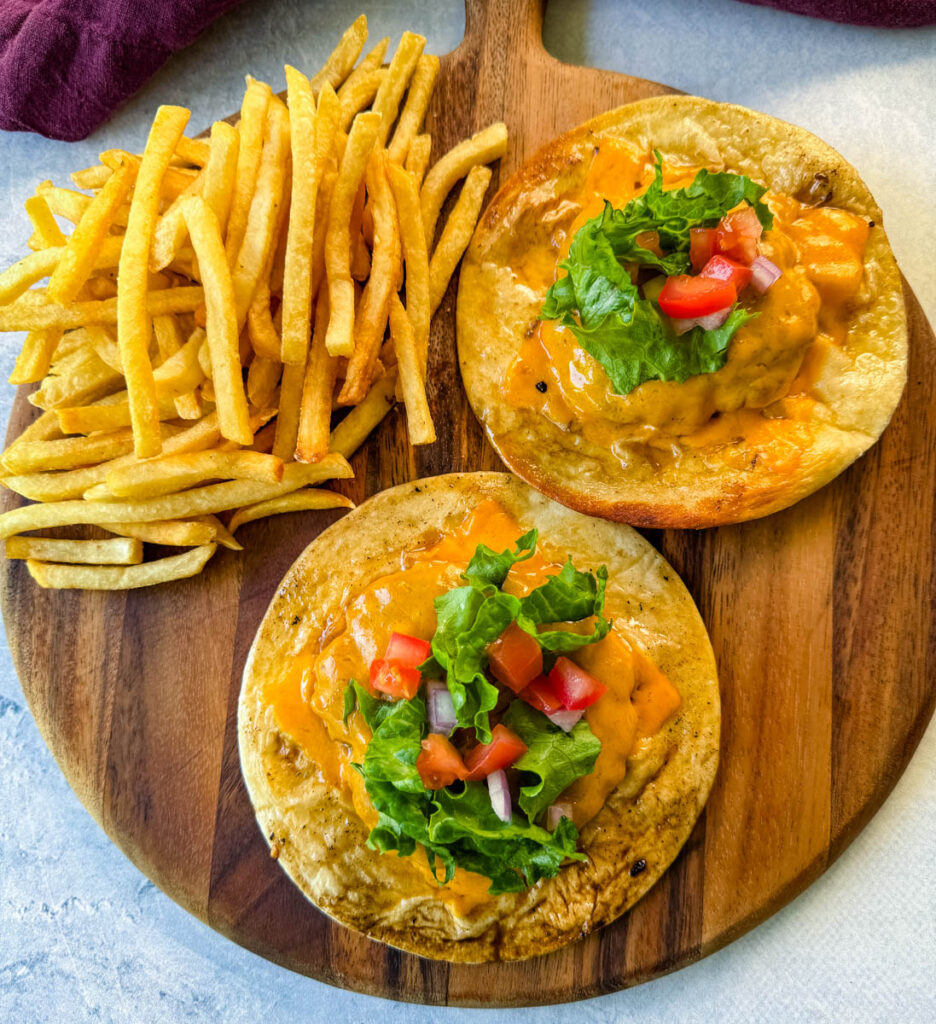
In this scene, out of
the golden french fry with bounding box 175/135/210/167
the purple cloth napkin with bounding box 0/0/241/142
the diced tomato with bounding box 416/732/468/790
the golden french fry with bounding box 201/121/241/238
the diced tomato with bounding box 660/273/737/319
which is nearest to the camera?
the diced tomato with bounding box 416/732/468/790

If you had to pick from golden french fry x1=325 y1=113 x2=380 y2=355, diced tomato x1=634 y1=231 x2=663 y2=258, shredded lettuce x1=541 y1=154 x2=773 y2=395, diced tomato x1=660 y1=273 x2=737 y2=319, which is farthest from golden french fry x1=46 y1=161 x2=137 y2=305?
diced tomato x1=660 y1=273 x2=737 y2=319

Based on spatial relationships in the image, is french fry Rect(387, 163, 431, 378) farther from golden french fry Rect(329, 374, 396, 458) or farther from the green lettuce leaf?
the green lettuce leaf

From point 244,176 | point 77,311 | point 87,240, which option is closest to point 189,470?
point 77,311

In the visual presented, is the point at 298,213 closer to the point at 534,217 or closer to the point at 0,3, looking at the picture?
the point at 534,217

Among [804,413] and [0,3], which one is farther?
[0,3]

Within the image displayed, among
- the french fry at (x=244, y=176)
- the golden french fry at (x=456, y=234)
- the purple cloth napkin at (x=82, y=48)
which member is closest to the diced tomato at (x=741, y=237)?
the golden french fry at (x=456, y=234)

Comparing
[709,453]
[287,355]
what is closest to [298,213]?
[287,355]

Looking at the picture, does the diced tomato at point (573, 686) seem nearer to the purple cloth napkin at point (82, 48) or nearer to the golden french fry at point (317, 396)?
the golden french fry at point (317, 396)
